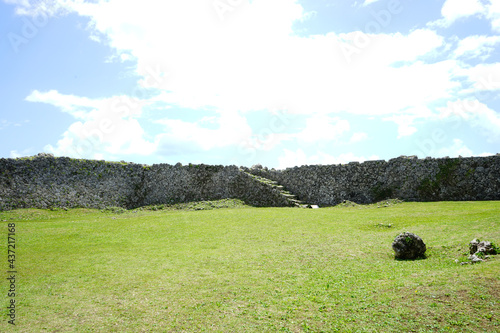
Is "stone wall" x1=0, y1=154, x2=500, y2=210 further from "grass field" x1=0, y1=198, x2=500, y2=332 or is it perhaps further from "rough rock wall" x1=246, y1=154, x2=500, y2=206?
"grass field" x1=0, y1=198, x2=500, y2=332

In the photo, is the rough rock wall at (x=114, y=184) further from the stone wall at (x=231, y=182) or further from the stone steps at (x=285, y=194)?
the stone steps at (x=285, y=194)

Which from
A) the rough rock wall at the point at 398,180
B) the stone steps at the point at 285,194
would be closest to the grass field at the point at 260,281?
the rough rock wall at the point at 398,180

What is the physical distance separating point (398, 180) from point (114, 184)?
27514mm

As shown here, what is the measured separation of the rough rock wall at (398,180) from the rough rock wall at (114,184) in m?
4.08

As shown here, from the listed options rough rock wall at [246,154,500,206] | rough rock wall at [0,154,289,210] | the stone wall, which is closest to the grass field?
rough rock wall at [246,154,500,206]

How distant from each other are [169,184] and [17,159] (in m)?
14.0

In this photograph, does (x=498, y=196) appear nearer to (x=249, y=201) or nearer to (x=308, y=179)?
(x=308, y=179)

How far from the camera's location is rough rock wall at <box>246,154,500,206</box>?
26609mm

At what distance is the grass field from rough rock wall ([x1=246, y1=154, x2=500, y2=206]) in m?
10.3

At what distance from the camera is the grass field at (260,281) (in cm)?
742

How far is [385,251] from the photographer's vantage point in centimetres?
1249

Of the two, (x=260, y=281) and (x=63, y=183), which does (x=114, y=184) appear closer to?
(x=63, y=183)

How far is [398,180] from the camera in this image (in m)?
29.4

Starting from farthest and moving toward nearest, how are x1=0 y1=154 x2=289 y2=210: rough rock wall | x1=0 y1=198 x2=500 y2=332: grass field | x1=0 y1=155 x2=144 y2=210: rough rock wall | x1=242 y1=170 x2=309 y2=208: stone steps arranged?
x1=242 y1=170 x2=309 y2=208: stone steps
x1=0 y1=154 x2=289 y2=210: rough rock wall
x1=0 y1=155 x2=144 y2=210: rough rock wall
x1=0 y1=198 x2=500 y2=332: grass field
